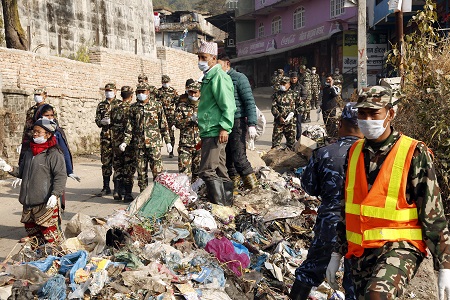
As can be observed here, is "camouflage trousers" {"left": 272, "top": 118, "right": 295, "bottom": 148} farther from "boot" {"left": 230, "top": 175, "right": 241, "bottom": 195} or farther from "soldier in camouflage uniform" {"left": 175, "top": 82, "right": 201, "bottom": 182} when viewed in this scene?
"boot" {"left": 230, "top": 175, "right": 241, "bottom": 195}

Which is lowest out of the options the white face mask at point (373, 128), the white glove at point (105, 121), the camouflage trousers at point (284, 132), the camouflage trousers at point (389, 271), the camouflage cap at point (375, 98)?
the camouflage trousers at point (389, 271)

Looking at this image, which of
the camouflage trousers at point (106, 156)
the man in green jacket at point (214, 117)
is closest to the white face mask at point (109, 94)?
the camouflage trousers at point (106, 156)

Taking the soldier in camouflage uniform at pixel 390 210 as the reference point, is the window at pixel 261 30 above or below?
above

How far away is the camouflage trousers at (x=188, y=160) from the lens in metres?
8.89

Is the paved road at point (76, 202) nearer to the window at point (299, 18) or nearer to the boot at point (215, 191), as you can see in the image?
the boot at point (215, 191)

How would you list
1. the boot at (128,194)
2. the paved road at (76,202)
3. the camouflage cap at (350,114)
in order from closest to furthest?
the camouflage cap at (350,114) < the paved road at (76,202) < the boot at (128,194)

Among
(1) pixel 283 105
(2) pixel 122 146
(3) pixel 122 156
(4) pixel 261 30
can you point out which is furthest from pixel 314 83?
(4) pixel 261 30

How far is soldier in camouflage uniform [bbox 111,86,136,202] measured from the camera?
29.2 feet

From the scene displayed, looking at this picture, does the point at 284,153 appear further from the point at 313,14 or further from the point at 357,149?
the point at 313,14

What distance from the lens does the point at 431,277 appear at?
5711 mm

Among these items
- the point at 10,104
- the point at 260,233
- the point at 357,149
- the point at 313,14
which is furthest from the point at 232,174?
the point at 313,14

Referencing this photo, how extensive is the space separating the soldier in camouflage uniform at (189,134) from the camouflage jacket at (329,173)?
4.51 m

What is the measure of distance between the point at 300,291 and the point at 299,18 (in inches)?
1319

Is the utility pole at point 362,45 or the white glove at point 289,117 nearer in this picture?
the utility pole at point 362,45
